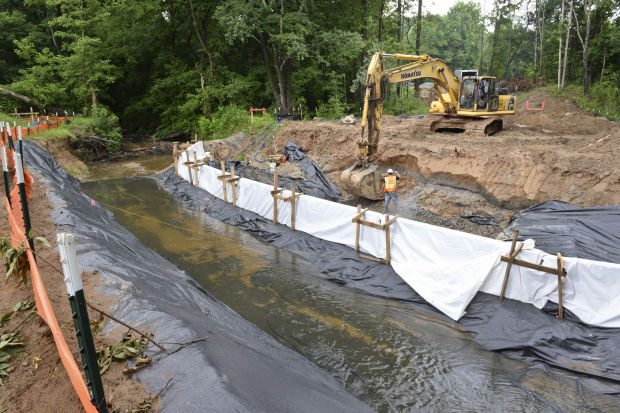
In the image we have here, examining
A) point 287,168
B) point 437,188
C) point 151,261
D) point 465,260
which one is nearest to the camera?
point 465,260

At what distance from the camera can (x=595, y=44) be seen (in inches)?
1294

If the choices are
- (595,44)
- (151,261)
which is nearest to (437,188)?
(151,261)

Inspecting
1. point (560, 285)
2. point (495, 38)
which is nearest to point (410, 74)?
point (560, 285)

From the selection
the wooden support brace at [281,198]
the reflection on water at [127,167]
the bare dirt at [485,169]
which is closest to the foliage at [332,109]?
the bare dirt at [485,169]

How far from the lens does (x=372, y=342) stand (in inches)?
256

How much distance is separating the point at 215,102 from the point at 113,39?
10.1 metres

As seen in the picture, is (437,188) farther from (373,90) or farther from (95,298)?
(95,298)

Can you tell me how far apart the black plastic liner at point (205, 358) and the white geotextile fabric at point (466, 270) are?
3.37 metres

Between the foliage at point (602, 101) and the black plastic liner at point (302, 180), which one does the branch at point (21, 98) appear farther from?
the foliage at point (602, 101)

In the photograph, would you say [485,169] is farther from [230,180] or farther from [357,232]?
[230,180]

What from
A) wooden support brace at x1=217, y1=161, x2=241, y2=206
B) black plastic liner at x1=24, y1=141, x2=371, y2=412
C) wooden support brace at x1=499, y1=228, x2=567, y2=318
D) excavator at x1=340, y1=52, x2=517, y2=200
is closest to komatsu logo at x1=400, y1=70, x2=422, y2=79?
excavator at x1=340, y1=52, x2=517, y2=200

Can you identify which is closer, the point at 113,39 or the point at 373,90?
the point at 373,90

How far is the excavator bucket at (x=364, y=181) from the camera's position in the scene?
1230cm

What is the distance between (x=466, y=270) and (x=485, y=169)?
585 cm
